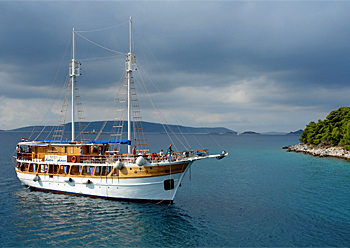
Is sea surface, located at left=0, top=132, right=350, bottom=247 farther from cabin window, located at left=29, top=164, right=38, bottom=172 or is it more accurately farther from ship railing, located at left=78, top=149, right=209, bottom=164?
ship railing, located at left=78, top=149, right=209, bottom=164

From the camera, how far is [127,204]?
2850 cm

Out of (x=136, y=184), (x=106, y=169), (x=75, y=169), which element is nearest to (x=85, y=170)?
(x=75, y=169)

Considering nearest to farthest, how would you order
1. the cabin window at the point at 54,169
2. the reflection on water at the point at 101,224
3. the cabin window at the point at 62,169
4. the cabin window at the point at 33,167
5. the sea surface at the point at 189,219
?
the reflection on water at the point at 101,224
the sea surface at the point at 189,219
the cabin window at the point at 62,169
the cabin window at the point at 54,169
the cabin window at the point at 33,167

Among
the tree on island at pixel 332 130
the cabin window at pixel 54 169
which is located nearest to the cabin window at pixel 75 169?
the cabin window at pixel 54 169

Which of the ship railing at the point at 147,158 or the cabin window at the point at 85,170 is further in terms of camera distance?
the cabin window at the point at 85,170

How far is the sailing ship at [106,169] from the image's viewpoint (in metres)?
28.5

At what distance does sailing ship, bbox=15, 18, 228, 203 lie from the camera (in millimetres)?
28531

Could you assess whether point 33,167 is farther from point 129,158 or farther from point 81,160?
point 129,158

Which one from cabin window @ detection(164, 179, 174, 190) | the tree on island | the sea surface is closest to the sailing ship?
cabin window @ detection(164, 179, 174, 190)

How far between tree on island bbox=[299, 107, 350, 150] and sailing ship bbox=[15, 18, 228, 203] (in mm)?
66640

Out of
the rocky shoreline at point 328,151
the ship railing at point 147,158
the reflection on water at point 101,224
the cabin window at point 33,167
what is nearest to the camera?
the reflection on water at point 101,224

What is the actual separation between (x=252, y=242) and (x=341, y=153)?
67077 mm

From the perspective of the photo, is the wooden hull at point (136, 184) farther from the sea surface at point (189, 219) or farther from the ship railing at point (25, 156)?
the ship railing at point (25, 156)

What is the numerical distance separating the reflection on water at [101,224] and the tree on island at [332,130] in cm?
6948
